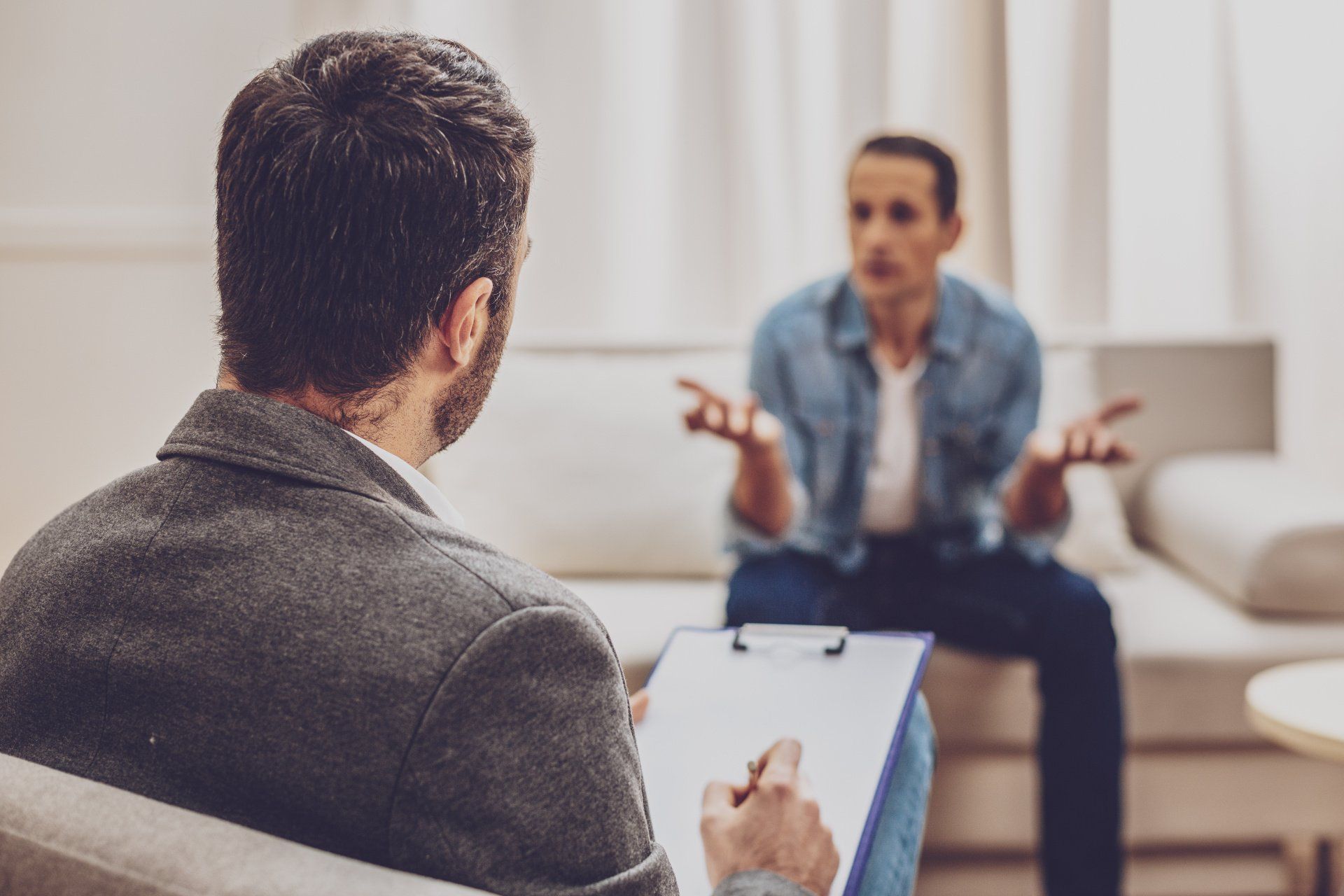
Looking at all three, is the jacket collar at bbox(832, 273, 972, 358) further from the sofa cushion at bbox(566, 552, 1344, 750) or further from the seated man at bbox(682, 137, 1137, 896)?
the sofa cushion at bbox(566, 552, 1344, 750)

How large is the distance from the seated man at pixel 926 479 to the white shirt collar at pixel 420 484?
0.89 metres

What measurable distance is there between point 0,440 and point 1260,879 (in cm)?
281

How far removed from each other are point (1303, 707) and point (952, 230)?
894 millimetres

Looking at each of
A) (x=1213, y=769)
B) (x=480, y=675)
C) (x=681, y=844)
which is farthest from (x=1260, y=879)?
(x=480, y=675)

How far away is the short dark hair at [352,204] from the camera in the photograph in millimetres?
644

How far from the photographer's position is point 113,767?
0.61 meters

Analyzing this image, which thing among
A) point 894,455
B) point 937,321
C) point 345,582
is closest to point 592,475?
point 894,455

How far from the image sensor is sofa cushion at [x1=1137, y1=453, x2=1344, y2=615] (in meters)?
1.84

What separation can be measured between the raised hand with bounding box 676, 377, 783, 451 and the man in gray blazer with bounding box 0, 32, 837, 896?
805 mm

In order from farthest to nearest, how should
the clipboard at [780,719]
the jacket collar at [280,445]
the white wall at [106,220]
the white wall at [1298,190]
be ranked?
the white wall at [106,220] → the white wall at [1298,190] → the clipboard at [780,719] → the jacket collar at [280,445]

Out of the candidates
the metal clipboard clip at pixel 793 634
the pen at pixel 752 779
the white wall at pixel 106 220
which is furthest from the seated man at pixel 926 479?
the white wall at pixel 106 220

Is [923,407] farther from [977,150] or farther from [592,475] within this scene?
[977,150]

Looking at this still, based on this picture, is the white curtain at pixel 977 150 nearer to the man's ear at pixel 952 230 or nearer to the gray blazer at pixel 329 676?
the man's ear at pixel 952 230

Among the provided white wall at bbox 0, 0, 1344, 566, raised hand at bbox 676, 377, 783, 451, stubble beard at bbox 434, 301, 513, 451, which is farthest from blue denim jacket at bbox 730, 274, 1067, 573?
stubble beard at bbox 434, 301, 513, 451
